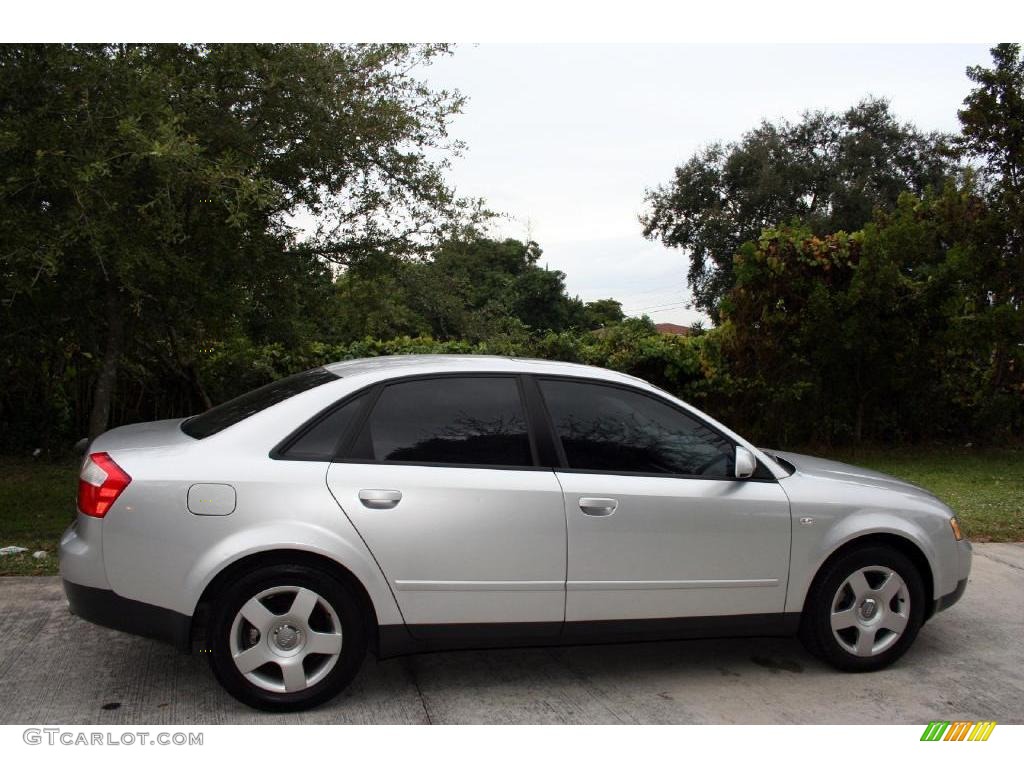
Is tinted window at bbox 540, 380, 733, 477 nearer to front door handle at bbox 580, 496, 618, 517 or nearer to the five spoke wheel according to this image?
front door handle at bbox 580, 496, 618, 517

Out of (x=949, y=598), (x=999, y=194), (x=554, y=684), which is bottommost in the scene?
(x=554, y=684)

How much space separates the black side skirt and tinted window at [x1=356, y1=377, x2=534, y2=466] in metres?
0.76

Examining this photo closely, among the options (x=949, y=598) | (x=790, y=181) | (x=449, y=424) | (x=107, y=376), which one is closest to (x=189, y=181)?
(x=107, y=376)

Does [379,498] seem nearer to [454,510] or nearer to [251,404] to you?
[454,510]

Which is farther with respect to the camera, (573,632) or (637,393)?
(637,393)

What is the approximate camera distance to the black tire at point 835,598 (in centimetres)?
476

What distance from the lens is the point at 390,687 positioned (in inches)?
179

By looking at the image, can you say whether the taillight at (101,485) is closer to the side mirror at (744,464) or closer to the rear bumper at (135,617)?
the rear bumper at (135,617)

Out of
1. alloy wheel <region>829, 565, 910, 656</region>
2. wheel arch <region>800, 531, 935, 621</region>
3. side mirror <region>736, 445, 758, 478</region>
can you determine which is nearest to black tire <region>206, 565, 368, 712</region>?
side mirror <region>736, 445, 758, 478</region>

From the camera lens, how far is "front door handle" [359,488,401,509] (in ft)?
13.8

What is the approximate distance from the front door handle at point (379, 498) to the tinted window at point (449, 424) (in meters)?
0.17

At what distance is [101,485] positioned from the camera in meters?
4.14

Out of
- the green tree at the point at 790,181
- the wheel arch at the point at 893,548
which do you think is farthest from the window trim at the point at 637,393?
the green tree at the point at 790,181

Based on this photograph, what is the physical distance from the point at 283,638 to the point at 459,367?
1504 mm
